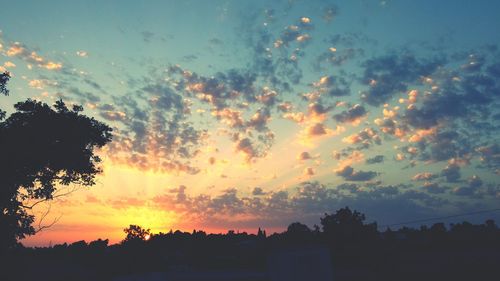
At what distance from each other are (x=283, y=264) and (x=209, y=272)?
1749 centimetres

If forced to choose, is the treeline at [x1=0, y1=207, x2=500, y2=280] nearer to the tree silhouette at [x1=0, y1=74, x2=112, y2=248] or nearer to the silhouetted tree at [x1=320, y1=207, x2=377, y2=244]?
the tree silhouette at [x1=0, y1=74, x2=112, y2=248]

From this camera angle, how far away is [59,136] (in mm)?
28375

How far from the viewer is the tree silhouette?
25.7 meters

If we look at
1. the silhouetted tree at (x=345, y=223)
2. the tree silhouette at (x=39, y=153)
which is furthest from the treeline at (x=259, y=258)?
the silhouetted tree at (x=345, y=223)

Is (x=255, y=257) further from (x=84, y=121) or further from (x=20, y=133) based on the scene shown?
(x=20, y=133)

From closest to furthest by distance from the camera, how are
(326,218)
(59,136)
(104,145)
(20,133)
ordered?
(20,133)
(59,136)
(104,145)
(326,218)

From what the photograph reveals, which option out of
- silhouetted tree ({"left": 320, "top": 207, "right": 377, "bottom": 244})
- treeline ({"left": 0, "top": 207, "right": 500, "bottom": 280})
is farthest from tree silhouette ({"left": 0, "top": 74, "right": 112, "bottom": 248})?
silhouetted tree ({"left": 320, "top": 207, "right": 377, "bottom": 244})

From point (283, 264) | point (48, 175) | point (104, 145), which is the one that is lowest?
point (283, 264)

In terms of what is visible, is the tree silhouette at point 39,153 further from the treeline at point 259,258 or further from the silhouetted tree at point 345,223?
the silhouetted tree at point 345,223

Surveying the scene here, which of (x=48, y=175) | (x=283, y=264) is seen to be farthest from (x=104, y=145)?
(x=283, y=264)

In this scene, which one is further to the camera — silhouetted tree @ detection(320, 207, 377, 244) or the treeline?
silhouetted tree @ detection(320, 207, 377, 244)

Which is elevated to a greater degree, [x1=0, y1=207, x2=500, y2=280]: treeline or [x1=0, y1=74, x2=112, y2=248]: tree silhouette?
[x1=0, y1=74, x2=112, y2=248]: tree silhouette

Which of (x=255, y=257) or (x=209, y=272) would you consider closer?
(x=209, y=272)

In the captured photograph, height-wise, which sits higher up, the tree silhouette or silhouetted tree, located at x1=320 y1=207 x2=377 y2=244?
the tree silhouette
